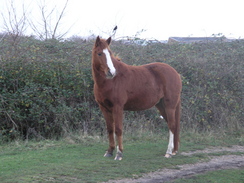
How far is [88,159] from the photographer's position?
694 centimetres

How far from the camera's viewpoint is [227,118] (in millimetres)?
11734

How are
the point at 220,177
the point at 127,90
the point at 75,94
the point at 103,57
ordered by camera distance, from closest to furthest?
1. the point at 220,177
2. the point at 103,57
3. the point at 127,90
4. the point at 75,94

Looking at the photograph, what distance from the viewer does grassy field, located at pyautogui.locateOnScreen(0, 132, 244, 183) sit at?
5664 mm

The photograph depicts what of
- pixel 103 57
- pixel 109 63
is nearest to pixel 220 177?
pixel 109 63

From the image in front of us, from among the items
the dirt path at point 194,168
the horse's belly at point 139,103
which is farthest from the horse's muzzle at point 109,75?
the dirt path at point 194,168

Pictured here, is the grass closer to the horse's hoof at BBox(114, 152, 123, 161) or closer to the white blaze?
the horse's hoof at BBox(114, 152, 123, 161)

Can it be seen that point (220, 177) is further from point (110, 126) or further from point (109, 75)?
point (109, 75)

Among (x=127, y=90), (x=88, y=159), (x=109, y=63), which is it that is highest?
(x=109, y=63)

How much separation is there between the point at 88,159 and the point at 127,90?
64.7 inches

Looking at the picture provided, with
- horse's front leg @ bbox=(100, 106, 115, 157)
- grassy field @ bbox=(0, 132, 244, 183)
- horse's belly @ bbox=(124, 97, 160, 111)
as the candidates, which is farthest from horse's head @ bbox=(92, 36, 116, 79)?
grassy field @ bbox=(0, 132, 244, 183)

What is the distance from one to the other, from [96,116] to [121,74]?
3.34 meters

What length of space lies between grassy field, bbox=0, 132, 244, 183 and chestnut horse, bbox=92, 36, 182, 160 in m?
0.52

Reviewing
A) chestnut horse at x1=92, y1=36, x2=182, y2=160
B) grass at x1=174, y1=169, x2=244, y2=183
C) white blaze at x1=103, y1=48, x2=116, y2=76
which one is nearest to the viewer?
grass at x1=174, y1=169, x2=244, y2=183

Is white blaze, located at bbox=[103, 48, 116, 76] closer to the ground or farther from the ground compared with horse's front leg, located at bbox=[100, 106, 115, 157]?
farther from the ground
